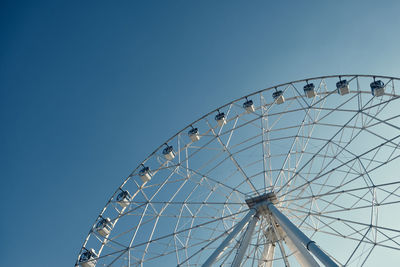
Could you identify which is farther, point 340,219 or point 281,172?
point 281,172

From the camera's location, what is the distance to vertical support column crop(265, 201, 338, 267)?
13.3 m

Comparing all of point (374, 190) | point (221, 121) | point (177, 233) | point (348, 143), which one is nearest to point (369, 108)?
point (348, 143)

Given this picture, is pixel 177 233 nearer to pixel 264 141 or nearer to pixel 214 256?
pixel 214 256

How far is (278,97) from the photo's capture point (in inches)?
1029

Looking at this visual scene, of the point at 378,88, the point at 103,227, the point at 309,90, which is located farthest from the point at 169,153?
the point at 378,88

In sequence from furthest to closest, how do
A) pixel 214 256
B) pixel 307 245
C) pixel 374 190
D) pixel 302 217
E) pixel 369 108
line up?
pixel 302 217 < pixel 369 108 < pixel 374 190 < pixel 214 256 < pixel 307 245

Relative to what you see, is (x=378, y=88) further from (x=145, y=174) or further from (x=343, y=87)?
(x=145, y=174)

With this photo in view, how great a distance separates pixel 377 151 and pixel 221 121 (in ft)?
35.4

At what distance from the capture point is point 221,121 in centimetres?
2678

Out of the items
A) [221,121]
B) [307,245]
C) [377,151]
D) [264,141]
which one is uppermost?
[221,121]

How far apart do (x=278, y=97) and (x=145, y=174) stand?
11.6 meters

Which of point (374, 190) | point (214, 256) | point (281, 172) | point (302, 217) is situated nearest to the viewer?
point (214, 256)

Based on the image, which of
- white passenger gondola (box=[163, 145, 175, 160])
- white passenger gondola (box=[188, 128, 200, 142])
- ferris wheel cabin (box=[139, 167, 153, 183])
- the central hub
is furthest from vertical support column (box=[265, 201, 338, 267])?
ferris wheel cabin (box=[139, 167, 153, 183])

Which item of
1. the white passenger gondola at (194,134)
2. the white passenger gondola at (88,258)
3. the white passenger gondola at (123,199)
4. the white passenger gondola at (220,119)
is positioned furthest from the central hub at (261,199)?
the white passenger gondola at (88,258)
